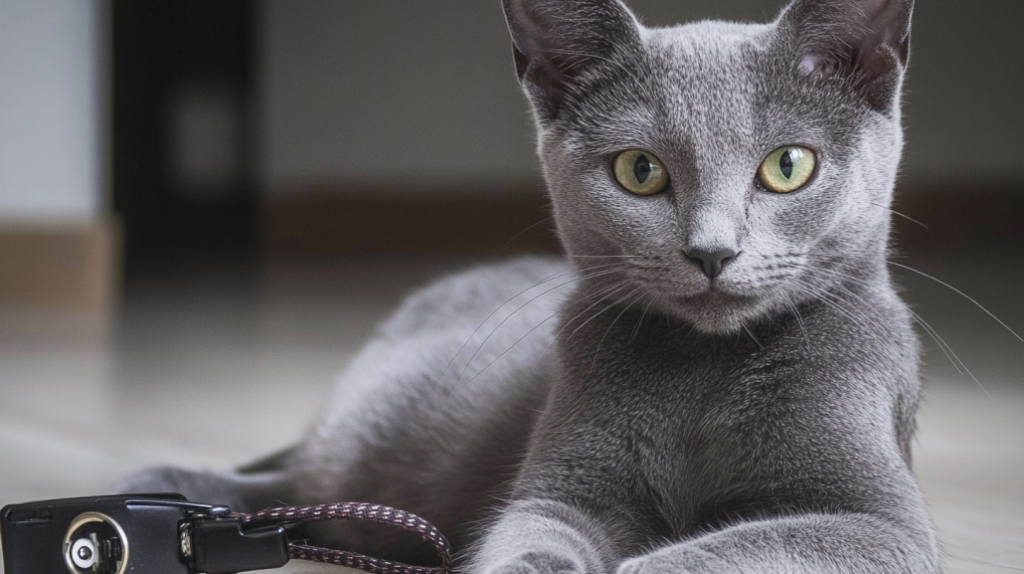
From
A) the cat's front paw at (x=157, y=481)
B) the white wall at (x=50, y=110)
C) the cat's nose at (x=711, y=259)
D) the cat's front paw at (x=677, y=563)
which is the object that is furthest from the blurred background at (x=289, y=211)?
the cat's front paw at (x=677, y=563)

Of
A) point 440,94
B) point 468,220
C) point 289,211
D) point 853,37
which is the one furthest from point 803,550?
point 289,211

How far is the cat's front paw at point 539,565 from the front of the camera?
0.79m

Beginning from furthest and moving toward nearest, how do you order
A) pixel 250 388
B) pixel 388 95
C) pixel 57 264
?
pixel 388 95
pixel 57 264
pixel 250 388

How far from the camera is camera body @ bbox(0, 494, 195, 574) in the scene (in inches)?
32.5


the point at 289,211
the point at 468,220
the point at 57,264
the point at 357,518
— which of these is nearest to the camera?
the point at 357,518

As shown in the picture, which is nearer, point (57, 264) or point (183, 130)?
point (57, 264)

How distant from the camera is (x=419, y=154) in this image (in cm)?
536

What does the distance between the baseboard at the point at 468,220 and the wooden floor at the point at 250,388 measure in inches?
21.2

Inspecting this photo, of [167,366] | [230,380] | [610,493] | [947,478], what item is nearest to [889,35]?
[610,493]

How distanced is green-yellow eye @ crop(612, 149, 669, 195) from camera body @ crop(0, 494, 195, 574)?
0.48 m

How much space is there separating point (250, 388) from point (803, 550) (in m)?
1.64

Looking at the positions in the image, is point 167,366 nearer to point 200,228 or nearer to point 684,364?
point 684,364

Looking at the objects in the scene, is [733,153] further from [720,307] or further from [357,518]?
[357,518]

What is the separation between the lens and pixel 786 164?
85 centimetres
